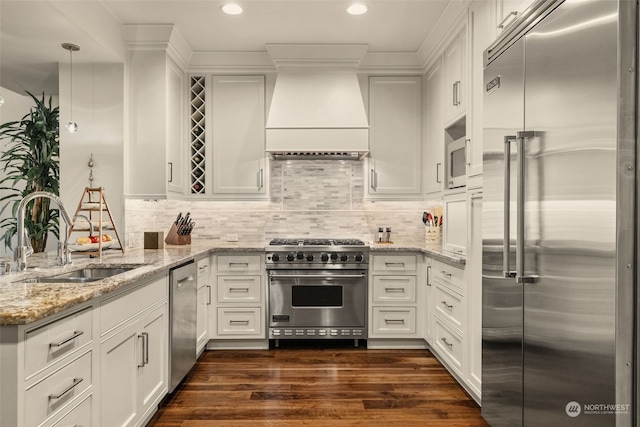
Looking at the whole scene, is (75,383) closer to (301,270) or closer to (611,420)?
(611,420)

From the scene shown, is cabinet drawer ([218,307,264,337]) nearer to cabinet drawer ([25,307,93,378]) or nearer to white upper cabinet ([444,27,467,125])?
cabinet drawer ([25,307,93,378])

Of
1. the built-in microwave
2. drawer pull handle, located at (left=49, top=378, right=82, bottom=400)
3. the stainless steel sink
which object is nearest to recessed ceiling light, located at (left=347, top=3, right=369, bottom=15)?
the built-in microwave

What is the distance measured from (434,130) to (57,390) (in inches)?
127

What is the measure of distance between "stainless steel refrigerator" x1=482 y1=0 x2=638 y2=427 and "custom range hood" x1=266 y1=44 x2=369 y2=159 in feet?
5.67

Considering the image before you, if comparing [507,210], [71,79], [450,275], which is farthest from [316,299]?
[71,79]

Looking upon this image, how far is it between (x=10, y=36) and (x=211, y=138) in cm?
164

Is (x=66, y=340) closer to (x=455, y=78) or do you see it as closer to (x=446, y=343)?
(x=446, y=343)

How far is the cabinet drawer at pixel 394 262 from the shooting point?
360 cm

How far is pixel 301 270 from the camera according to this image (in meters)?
3.58

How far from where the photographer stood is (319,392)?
8.91ft

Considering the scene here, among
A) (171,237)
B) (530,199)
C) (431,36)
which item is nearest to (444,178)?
(431,36)

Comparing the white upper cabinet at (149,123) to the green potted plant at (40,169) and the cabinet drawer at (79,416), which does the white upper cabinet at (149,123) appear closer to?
the green potted plant at (40,169)

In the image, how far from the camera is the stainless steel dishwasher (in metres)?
2.54

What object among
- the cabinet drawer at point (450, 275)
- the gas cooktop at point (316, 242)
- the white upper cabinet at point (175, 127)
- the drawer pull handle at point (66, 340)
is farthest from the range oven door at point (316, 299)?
the drawer pull handle at point (66, 340)
